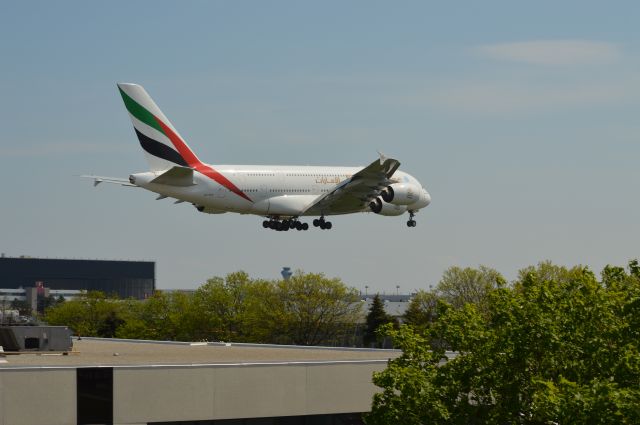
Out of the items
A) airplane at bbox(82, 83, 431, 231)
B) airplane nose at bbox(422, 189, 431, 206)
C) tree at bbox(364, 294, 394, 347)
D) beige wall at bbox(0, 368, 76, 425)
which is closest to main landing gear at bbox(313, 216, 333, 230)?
airplane at bbox(82, 83, 431, 231)

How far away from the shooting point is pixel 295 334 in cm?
13588

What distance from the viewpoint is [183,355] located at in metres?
59.8

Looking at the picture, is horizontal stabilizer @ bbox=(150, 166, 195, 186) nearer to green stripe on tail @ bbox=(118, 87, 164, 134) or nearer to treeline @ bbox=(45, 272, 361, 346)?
green stripe on tail @ bbox=(118, 87, 164, 134)

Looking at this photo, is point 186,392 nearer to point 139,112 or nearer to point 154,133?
point 154,133

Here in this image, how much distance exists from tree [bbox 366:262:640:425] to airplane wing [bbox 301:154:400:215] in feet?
172

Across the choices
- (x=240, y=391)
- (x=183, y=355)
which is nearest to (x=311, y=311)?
(x=183, y=355)

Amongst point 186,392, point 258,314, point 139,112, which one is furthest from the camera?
point 258,314

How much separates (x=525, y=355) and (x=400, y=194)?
61813 mm

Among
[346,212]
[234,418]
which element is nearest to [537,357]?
[234,418]

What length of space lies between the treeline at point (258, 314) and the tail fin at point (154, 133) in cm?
4350

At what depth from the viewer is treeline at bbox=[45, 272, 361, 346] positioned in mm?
135500

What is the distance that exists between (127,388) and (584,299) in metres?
15.1

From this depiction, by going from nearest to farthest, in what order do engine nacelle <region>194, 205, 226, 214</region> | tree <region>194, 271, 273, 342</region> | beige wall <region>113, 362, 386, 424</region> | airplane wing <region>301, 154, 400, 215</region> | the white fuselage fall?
beige wall <region>113, 362, 386, 424</region> → the white fuselage → airplane wing <region>301, 154, 400, 215</region> → engine nacelle <region>194, 205, 226, 214</region> → tree <region>194, 271, 273, 342</region>

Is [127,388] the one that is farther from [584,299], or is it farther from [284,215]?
[284,215]
